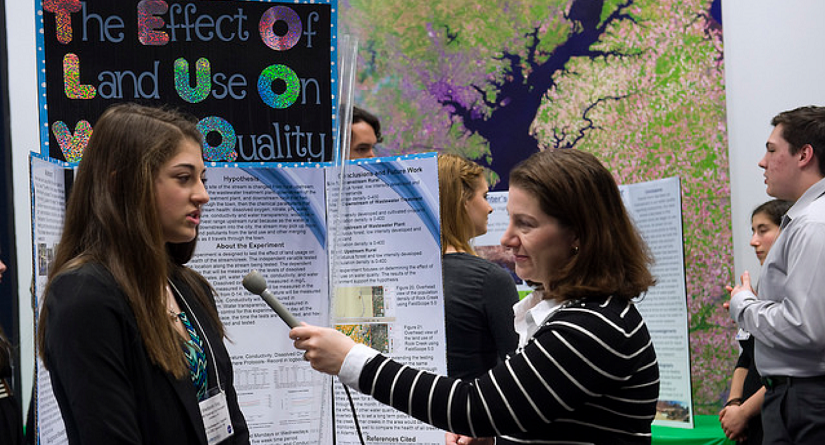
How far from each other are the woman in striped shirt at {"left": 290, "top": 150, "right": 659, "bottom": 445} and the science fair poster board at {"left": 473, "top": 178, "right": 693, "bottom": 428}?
104 inches

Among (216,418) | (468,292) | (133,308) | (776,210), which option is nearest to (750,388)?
(776,210)

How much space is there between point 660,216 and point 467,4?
197 cm

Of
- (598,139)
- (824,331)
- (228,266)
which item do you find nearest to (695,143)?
(598,139)

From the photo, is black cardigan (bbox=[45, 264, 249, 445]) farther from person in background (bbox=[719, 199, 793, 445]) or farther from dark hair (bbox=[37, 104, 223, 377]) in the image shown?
person in background (bbox=[719, 199, 793, 445])

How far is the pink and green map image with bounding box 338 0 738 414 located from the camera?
15.4 ft

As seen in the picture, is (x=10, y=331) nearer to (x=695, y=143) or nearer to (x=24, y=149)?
(x=24, y=149)

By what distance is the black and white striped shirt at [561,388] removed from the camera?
1.35 metres

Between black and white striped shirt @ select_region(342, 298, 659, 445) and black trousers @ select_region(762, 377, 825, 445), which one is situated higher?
black and white striped shirt @ select_region(342, 298, 659, 445)

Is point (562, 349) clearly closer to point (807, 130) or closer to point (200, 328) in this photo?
point (200, 328)

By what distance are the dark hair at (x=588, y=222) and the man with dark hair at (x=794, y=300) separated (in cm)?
137

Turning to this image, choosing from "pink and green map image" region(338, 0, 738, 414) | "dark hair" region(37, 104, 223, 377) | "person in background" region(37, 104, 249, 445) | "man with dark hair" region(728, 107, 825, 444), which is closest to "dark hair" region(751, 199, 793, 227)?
"man with dark hair" region(728, 107, 825, 444)

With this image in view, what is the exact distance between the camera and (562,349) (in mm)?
1350

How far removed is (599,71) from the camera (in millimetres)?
4969

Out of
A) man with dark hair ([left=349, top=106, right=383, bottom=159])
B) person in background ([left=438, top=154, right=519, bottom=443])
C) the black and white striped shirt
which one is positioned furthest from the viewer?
man with dark hair ([left=349, top=106, right=383, bottom=159])
